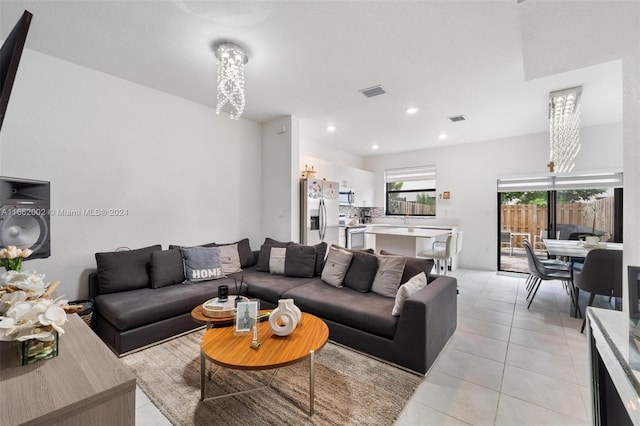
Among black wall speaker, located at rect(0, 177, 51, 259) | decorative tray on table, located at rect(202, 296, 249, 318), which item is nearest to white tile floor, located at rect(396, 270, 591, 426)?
decorative tray on table, located at rect(202, 296, 249, 318)

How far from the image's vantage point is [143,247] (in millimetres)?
3508

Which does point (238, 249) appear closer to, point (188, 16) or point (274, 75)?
point (274, 75)

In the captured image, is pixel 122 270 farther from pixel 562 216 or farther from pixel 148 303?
pixel 562 216

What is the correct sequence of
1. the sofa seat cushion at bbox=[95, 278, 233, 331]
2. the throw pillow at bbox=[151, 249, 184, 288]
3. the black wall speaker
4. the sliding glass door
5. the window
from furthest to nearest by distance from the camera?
the window
the sliding glass door
the throw pillow at bbox=[151, 249, 184, 288]
the sofa seat cushion at bbox=[95, 278, 233, 331]
the black wall speaker

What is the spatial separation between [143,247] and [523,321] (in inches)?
194

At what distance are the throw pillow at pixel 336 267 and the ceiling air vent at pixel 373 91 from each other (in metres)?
2.14

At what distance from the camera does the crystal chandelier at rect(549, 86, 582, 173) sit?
355cm

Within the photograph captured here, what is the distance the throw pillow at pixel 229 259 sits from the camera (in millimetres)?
3785

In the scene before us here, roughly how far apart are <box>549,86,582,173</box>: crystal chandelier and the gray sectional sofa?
9.83 ft

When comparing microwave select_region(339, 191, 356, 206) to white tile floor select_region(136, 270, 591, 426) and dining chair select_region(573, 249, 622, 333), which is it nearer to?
white tile floor select_region(136, 270, 591, 426)

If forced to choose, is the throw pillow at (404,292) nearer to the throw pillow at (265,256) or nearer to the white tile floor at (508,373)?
the white tile floor at (508,373)

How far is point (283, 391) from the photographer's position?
1.99 metres

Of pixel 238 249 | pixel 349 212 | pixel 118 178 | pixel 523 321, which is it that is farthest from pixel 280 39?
pixel 349 212

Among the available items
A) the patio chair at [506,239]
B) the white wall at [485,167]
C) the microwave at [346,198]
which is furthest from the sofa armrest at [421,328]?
the patio chair at [506,239]
